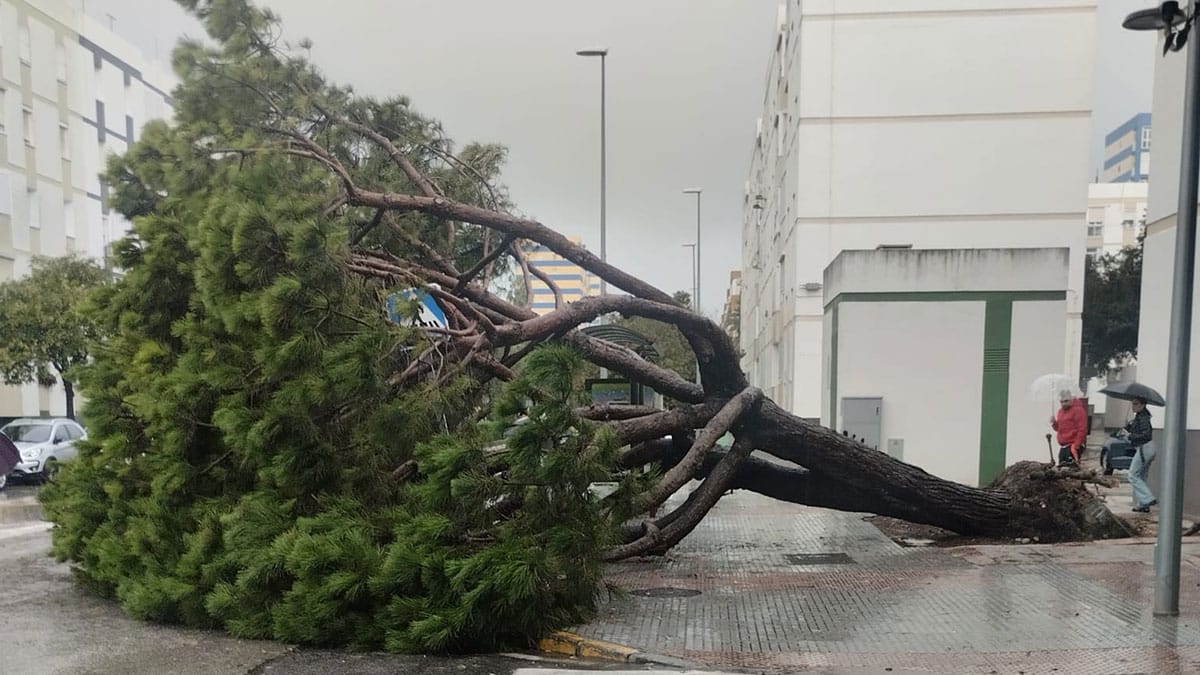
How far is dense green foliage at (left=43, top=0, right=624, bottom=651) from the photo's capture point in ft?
18.6

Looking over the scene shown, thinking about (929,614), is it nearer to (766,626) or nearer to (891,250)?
(766,626)

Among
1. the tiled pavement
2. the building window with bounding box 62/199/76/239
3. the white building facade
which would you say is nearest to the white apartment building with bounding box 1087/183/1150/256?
the white building facade

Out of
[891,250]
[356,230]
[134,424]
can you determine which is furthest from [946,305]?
[134,424]

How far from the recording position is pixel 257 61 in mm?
8281

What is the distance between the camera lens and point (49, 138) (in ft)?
93.2

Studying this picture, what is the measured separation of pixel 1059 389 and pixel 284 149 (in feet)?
36.2

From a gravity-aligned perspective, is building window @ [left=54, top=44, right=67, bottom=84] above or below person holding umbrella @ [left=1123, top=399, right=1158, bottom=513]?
above

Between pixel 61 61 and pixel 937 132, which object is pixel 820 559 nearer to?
pixel 937 132

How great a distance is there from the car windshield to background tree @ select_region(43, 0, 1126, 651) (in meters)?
11.3

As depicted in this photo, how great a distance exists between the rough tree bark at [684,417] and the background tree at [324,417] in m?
0.04

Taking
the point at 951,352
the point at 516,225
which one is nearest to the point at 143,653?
the point at 516,225

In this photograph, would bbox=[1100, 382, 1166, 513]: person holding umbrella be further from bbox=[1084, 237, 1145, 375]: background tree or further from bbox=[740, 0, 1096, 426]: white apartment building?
bbox=[1084, 237, 1145, 375]: background tree

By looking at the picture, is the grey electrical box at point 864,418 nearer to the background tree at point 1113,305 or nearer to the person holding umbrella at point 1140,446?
the person holding umbrella at point 1140,446

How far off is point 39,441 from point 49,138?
1625 centimetres
